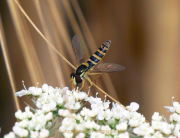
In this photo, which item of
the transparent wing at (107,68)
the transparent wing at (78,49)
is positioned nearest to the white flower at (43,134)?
the transparent wing at (107,68)

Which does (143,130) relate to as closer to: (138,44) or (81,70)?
(81,70)

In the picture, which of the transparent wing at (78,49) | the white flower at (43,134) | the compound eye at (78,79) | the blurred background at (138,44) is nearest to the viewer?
the white flower at (43,134)

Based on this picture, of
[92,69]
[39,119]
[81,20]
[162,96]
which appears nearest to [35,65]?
[92,69]

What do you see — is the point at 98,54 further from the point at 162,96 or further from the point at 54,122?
the point at 162,96

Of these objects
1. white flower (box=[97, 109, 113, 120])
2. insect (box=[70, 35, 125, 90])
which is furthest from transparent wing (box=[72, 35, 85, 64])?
white flower (box=[97, 109, 113, 120])

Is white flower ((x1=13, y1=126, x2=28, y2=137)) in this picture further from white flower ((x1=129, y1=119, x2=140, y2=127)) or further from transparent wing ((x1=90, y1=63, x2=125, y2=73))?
transparent wing ((x1=90, y1=63, x2=125, y2=73))

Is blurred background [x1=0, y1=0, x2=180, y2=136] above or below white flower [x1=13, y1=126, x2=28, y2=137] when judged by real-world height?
above

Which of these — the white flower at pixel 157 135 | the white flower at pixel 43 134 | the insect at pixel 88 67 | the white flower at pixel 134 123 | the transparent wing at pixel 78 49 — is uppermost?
the transparent wing at pixel 78 49

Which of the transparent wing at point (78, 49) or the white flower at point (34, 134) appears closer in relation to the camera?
the white flower at point (34, 134)

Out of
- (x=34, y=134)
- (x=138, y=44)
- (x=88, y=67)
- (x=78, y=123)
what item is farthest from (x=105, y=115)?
(x=138, y=44)

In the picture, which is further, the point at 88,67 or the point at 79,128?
the point at 88,67

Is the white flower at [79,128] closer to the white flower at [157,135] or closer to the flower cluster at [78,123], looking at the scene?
the flower cluster at [78,123]

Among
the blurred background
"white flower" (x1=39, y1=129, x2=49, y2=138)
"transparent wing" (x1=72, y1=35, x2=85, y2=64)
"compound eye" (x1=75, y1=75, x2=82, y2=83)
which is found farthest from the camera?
the blurred background
